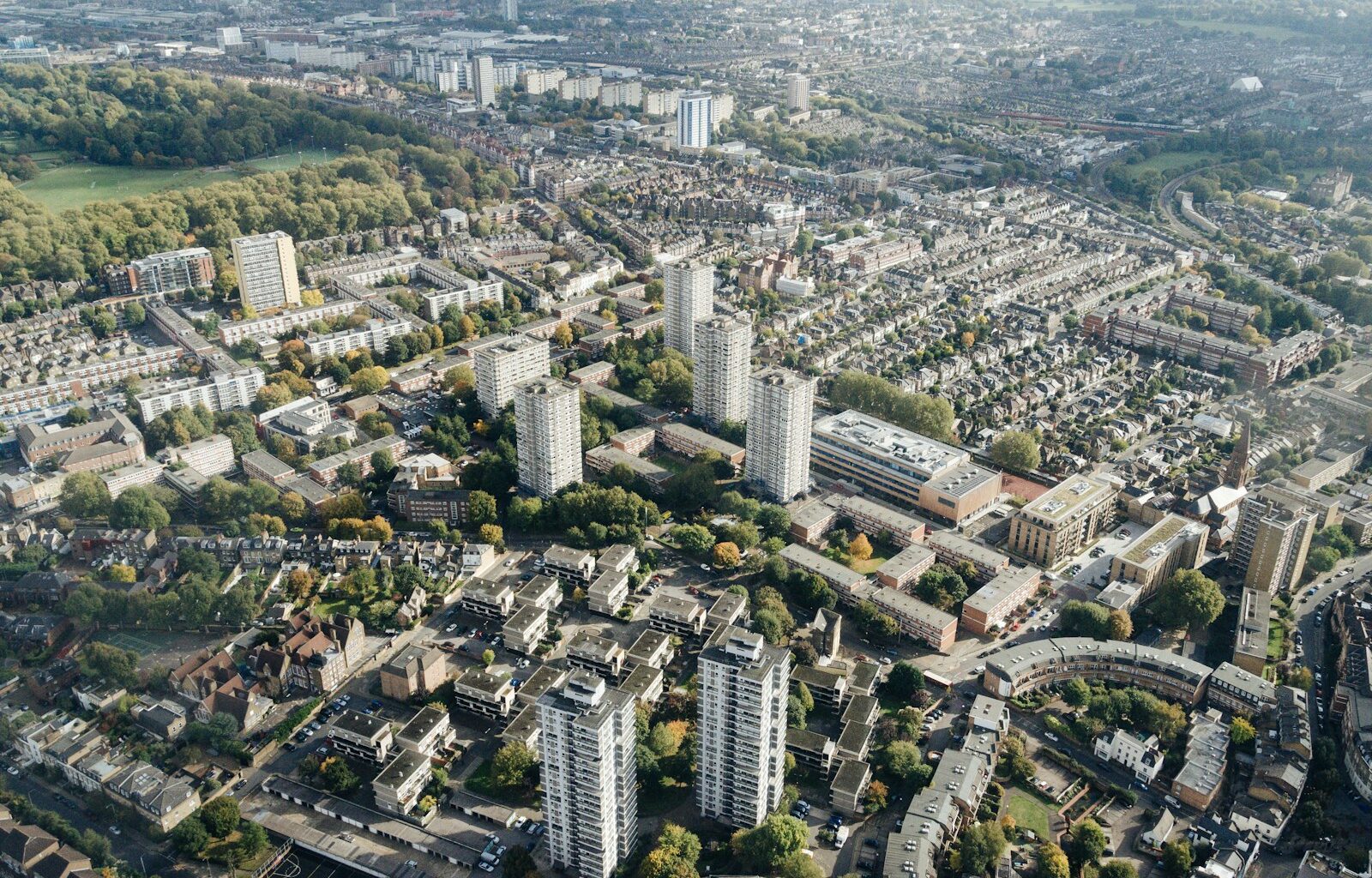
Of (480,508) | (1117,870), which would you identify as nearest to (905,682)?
(1117,870)

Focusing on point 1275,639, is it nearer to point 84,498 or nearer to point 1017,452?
point 1017,452

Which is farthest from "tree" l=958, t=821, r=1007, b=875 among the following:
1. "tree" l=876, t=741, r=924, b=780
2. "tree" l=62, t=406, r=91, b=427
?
"tree" l=62, t=406, r=91, b=427

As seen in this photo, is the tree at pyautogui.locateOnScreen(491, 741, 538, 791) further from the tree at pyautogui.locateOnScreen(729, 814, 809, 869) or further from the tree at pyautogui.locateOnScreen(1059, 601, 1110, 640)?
the tree at pyautogui.locateOnScreen(1059, 601, 1110, 640)

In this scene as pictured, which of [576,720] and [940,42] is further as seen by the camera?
[940,42]

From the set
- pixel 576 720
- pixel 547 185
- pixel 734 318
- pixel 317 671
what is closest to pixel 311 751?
pixel 317 671

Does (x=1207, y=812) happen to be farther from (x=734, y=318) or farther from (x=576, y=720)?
(x=734, y=318)
